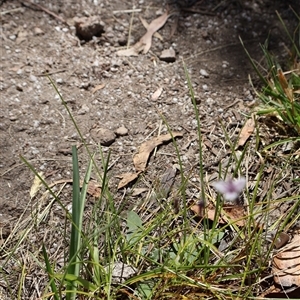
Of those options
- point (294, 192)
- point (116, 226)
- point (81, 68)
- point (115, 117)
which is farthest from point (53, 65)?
point (294, 192)

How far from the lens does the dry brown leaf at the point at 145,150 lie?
2072mm

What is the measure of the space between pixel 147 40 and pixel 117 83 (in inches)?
11.7

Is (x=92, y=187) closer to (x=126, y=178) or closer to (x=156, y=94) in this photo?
(x=126, y=178)

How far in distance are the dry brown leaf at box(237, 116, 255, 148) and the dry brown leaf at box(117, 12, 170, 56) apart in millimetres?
581

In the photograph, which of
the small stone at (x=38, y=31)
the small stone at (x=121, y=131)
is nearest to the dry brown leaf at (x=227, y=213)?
the small stone at (x=121, y=131)

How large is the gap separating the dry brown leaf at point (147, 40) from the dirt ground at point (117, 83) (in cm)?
3

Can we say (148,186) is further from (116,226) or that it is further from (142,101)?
(142,101)

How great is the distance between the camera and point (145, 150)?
2117 mm

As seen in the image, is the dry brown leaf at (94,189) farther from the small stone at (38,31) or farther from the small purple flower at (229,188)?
the small stone at (38,31)

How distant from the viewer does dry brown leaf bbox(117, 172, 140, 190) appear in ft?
6.64

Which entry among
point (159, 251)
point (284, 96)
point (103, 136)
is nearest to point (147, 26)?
point (103, 136)

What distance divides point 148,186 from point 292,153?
524 millimetres

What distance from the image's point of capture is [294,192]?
196cm

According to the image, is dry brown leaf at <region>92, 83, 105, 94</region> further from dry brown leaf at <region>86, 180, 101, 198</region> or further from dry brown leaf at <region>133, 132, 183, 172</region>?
dry brown leaf at <region>86, 180, 101, 198</region>
